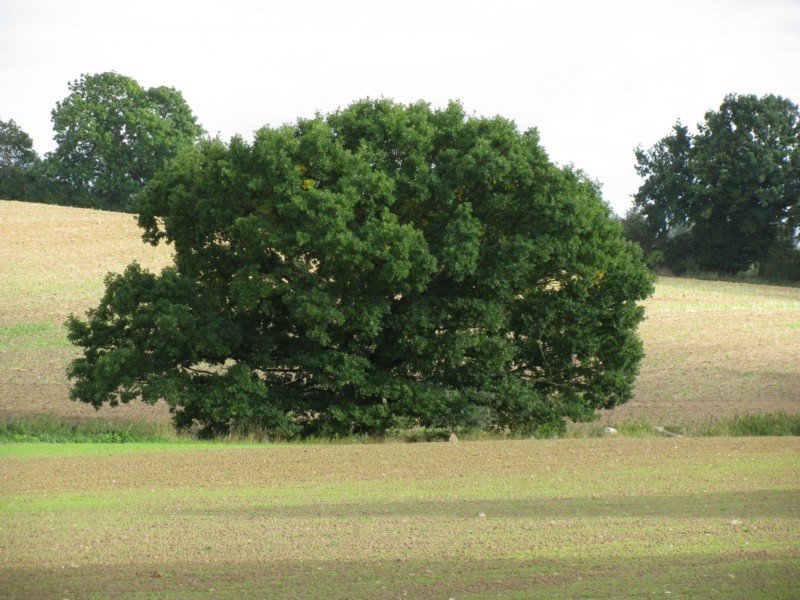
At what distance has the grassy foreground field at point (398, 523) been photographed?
9844 mm

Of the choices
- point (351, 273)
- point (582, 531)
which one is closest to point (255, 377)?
point (351, 273)

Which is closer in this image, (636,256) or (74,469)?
(74,469)

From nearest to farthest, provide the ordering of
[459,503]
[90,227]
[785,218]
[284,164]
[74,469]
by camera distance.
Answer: [459,503] → [74,469] → [284,164] → [90,227] → [785,218]

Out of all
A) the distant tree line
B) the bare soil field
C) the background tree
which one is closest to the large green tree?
the distant tree line

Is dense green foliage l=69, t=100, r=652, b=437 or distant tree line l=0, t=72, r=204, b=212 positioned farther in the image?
distant tree line l=0, t=72, r=204, b=212

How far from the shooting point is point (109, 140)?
8112 centimetres

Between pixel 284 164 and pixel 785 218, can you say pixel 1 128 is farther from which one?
pixel 284 164

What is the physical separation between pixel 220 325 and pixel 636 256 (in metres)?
12.2

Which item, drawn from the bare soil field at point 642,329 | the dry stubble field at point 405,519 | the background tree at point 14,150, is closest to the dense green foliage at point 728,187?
the bare soil field at point 642,329

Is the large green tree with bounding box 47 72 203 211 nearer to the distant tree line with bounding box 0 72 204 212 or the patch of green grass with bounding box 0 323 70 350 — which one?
the distant tree line with bounding box 0 72 204 212

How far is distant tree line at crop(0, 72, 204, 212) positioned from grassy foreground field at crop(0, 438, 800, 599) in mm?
65146

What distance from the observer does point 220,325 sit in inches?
1002

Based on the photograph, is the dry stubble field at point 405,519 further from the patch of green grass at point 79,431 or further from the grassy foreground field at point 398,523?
the patch of green grass at point 79,431

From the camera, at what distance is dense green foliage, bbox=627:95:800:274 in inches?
3076
